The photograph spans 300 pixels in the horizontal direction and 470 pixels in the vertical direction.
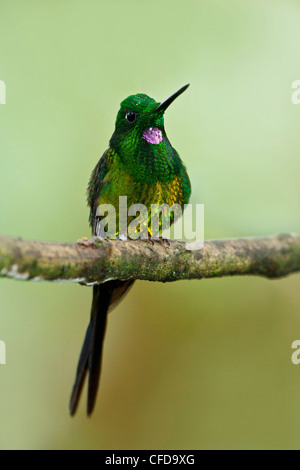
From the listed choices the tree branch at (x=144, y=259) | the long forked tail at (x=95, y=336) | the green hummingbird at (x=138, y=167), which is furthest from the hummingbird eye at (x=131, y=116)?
the long forked tail at (x=95, y=336)

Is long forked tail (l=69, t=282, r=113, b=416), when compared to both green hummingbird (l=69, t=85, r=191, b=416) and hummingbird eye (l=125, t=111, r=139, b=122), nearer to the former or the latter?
green hummingbird (l=69, t=85, r=191, b=416)

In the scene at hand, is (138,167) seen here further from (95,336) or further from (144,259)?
(95,336)

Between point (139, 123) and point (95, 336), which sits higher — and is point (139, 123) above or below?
above

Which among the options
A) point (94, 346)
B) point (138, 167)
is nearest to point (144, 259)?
point (138, 167)

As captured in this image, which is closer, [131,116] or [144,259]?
[144,259]

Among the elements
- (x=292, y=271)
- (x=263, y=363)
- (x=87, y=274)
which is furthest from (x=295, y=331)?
(x=87, y=274)

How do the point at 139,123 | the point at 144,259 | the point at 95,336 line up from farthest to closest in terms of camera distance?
the point at 95,336, the point at 139,123, the point at 144,259
